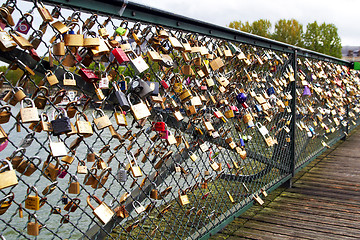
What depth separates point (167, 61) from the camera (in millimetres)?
1944

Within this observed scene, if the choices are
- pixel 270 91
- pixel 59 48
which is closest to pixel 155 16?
pixel 59 48

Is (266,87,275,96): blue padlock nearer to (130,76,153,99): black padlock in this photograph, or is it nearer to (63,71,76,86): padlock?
(130,76,153,99): black padlock

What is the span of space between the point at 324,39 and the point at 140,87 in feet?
167

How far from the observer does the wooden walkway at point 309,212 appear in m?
2.93

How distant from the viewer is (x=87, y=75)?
1.52m

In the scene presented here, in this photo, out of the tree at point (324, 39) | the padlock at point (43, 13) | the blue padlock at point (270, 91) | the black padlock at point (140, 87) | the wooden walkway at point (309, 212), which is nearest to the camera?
the padlock at point (43, 13)

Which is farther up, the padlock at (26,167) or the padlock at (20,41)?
the padlock at (20,41)

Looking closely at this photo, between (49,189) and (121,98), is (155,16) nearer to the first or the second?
(121,98)

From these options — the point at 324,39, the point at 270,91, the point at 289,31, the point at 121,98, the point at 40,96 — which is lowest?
the point at 270,91

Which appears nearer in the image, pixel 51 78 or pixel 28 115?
pixel 28 115

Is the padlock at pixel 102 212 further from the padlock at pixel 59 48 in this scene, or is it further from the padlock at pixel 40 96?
the padlock at pixel 59 48

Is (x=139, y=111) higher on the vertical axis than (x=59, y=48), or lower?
lower

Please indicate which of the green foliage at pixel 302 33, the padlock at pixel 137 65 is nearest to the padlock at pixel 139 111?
the padlock at pixel 137 65

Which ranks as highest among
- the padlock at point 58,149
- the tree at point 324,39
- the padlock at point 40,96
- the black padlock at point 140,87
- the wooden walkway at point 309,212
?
the tree at point 324,39
